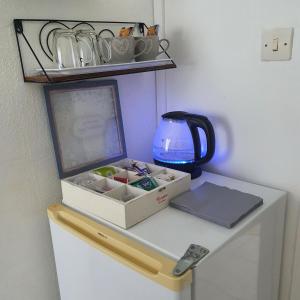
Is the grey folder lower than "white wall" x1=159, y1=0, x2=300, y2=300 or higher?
lower

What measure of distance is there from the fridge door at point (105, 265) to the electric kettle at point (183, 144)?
0.42 metres

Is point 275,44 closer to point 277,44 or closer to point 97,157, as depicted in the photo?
point 277,44

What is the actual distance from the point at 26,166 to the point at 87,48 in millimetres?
428

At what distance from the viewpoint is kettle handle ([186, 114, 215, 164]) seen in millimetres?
1128

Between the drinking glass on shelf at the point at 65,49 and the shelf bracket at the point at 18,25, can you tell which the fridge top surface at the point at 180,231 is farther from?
the shelf bracket at the point at 18,25

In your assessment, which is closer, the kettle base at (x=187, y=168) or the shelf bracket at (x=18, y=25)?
the shelf bracket at (x=18, y=25)

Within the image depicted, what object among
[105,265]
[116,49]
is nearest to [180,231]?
[105,265]

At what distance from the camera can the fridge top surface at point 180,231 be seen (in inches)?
31.7

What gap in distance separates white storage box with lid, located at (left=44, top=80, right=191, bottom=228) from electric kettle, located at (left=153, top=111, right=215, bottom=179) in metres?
0.10

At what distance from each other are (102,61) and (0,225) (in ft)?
2.03

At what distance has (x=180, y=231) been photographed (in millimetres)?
868

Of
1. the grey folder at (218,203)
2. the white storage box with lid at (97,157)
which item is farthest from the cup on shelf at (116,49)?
the grey folder at (218,203)

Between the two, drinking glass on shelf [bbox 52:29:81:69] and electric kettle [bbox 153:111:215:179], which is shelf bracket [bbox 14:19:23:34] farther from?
electric kettle [bbox 153:111:215:179]

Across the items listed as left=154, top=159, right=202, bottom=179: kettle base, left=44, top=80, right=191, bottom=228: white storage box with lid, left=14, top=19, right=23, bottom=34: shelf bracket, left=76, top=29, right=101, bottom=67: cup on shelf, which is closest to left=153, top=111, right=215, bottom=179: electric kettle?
left=154, top=159, right=202, bottom=179: kettle base
